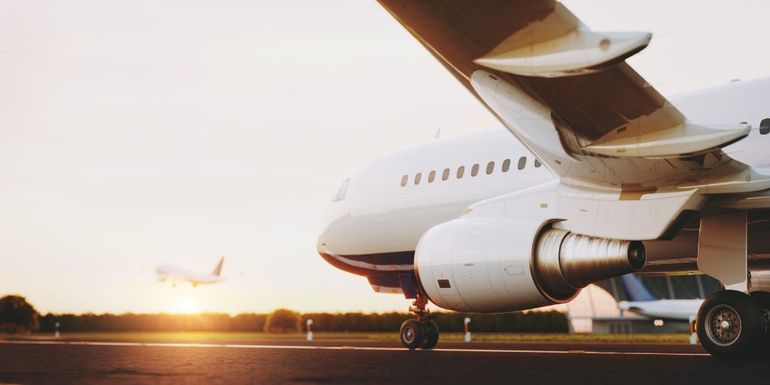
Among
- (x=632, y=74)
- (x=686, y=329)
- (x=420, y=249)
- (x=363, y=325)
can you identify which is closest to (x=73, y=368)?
(x=420, y=249)

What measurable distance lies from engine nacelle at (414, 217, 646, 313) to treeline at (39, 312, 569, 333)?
29937 mm

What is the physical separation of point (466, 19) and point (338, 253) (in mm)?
8844

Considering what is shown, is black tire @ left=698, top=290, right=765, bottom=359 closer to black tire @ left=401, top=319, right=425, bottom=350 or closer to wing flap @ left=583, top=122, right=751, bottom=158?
wing flap @ left=583, top=122, right=751, bottom=158

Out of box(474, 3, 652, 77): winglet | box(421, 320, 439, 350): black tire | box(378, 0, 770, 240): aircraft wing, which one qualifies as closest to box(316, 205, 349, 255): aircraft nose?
box(421, 320, 439, 350): black tire

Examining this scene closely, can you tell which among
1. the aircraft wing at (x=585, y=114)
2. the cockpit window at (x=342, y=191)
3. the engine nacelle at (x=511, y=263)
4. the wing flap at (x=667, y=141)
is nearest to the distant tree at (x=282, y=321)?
the cockpit window at (x=342, y=191)

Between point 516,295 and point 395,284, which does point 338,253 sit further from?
point 516,295

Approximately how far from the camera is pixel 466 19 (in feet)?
26.0

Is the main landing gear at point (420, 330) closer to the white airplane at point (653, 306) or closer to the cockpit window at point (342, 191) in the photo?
the cockpit window at point (342, 191)

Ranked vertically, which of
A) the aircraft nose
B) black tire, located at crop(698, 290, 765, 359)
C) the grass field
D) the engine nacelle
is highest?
the aircraft nose

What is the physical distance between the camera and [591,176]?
9.72 metres

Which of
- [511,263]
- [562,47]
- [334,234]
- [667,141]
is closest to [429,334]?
[334,234]

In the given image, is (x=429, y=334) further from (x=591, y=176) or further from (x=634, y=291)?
(x=634, y=291)

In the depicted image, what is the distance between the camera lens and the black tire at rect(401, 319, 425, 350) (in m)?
14.6

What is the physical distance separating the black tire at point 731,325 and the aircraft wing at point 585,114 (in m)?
0.95
